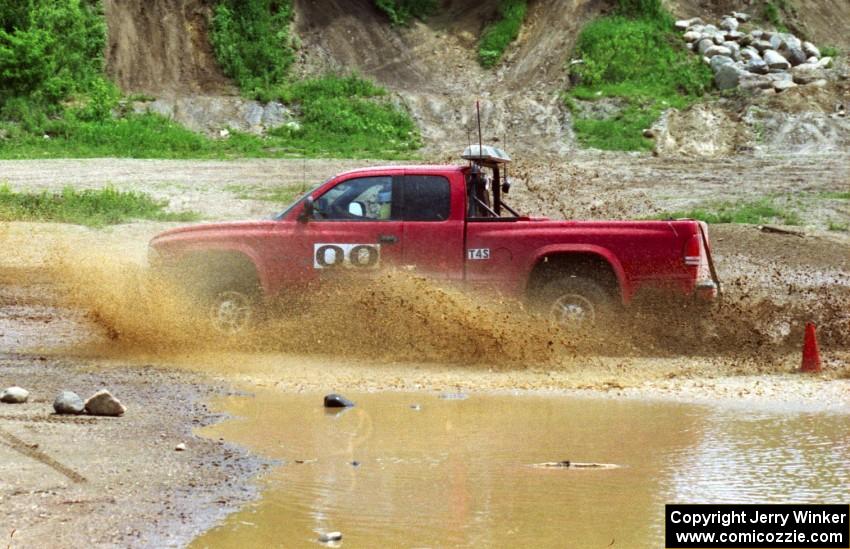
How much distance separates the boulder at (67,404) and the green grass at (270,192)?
597 inches

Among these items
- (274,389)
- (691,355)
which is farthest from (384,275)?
(691,355)

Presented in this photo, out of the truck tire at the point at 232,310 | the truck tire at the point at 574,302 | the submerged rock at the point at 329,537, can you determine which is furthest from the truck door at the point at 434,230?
the submerged rock at the point at 329,537

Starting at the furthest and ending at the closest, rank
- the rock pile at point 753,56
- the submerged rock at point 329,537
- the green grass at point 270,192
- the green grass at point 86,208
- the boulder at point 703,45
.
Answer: the boulder at point 703,45, the rock pile at point 753,56, the green grass at point 270,192, the green grass at point 86,208, the submerged rock at point 329,537

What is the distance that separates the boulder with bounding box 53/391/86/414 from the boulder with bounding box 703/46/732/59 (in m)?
30.9

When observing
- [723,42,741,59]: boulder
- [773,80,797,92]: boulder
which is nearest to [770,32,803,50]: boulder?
[723,42,741,59]: boulder

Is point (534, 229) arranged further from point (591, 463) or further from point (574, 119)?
point (574, 119)

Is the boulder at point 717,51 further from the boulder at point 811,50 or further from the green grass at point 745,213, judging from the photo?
the green grass at point 745,213

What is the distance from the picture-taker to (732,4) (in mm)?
41625

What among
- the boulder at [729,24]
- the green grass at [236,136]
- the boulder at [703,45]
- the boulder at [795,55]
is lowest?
the green grass at [236,136]

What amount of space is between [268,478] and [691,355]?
20.3 feet

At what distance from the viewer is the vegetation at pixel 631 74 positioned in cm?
3291

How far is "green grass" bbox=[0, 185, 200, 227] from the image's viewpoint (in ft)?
72.0

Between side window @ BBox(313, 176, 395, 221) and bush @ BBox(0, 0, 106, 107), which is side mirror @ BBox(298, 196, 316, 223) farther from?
bush @ BBox(0, 0, 106, 107)

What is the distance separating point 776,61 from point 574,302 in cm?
2599
